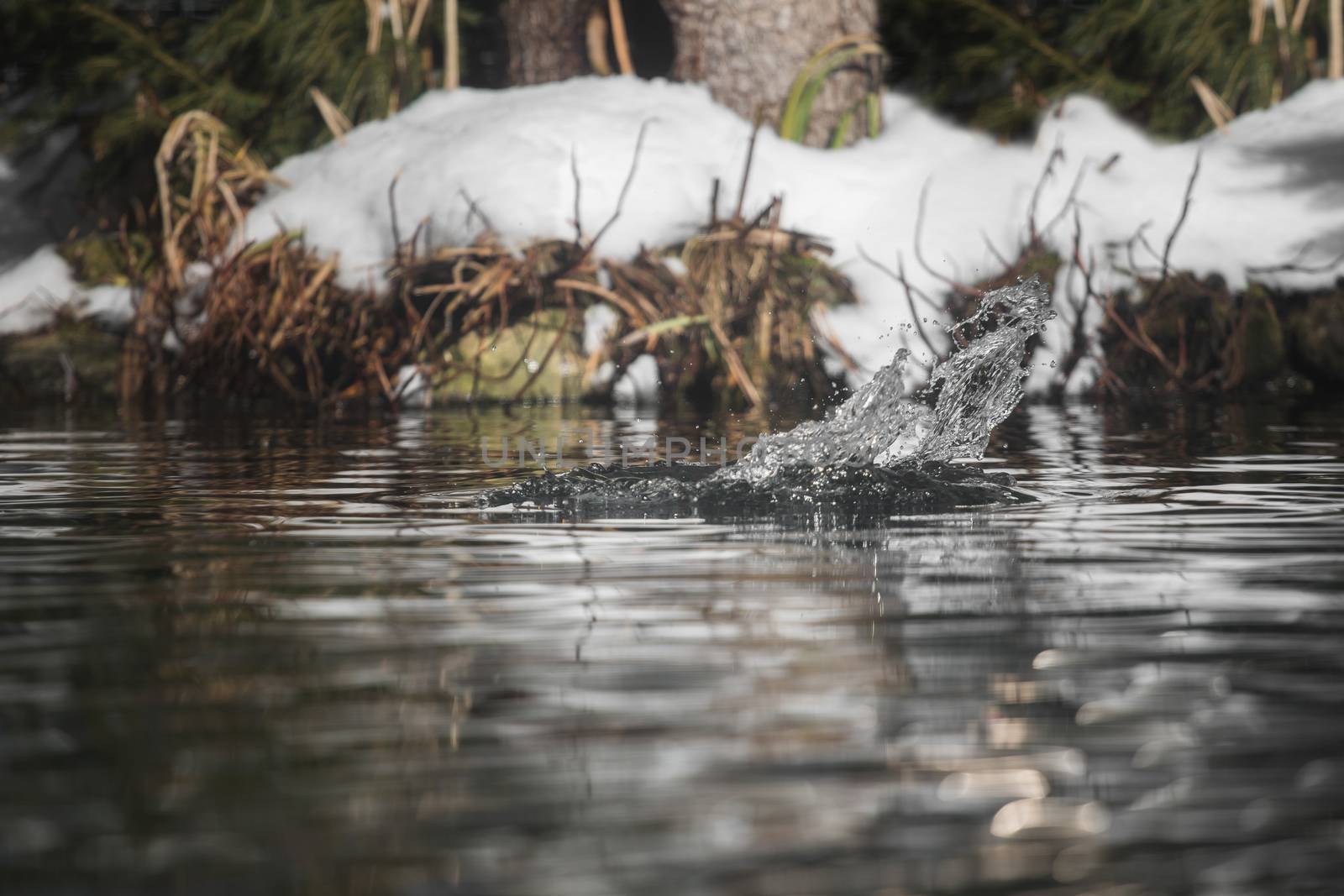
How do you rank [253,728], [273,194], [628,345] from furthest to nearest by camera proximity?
[273,194] < [628,345] < [253,728]

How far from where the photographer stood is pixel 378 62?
12.0 meters

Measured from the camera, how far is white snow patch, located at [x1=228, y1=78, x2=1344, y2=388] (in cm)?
1027

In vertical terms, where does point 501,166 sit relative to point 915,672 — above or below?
above

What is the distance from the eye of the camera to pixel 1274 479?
18.1 ft

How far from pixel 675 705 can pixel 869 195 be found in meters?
8.49

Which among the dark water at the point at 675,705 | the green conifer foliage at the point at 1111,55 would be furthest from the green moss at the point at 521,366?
the dark water at the point at 675,705

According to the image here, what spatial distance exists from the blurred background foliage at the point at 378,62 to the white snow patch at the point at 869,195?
590mm

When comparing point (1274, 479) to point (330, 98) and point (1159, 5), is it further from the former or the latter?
point (330, 98)

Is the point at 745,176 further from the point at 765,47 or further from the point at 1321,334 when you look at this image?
Answer: the point at 1321,334

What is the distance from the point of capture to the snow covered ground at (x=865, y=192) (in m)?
10.3

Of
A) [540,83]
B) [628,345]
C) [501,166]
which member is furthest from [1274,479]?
[540,83]

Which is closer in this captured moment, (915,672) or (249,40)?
(915,672)

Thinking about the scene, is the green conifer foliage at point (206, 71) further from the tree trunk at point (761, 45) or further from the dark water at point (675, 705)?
the dark water at point (675, 705)

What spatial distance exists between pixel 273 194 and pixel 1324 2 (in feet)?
21.0
